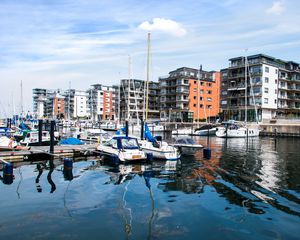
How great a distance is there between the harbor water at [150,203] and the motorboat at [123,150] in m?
1.64

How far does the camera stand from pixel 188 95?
108 m

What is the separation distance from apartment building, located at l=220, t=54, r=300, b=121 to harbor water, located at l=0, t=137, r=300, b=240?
66050mm

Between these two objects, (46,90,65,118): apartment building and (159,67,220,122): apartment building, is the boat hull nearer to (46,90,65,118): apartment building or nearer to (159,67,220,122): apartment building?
(159,67,220,122): apartment building

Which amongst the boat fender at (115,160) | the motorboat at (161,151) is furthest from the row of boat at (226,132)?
the boat fender at (115,160)

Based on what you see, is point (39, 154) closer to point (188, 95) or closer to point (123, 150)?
point (123, 150)

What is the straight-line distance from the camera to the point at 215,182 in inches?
779

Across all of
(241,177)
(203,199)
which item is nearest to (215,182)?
(241,177)

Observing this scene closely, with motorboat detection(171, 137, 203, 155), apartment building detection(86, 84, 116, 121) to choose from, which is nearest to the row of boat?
motorboat detection(171, 137, 203, 155)

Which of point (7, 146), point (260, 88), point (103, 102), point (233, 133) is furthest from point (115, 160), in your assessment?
point (103, 102)

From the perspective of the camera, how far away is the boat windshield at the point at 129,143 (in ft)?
90.8

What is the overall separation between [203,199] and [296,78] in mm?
94169

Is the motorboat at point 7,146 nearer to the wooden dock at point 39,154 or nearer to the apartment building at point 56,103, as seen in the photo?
the wooden dock at point 39,154

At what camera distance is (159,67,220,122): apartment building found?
10681cm

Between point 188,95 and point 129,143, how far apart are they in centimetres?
8156
